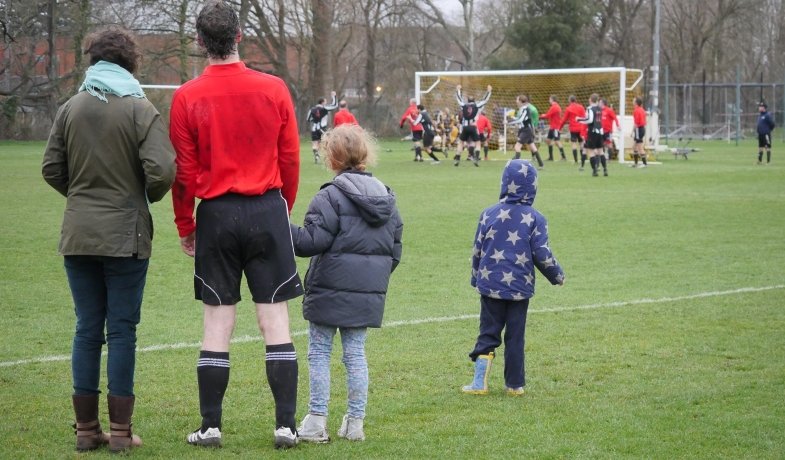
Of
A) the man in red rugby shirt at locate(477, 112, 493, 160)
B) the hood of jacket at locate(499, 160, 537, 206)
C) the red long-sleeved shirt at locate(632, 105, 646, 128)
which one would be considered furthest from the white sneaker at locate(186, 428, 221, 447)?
the man in red rugby shirt at locate(477, 112, 493, 160)

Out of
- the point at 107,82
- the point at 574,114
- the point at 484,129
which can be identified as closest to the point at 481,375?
the point at 107,82

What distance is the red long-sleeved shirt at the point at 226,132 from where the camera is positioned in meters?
4.61

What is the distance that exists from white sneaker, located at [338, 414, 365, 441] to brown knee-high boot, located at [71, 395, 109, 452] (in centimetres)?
115

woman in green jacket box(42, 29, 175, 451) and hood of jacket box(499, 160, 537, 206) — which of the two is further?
hood of jacket box(499, 160, 537, 206)

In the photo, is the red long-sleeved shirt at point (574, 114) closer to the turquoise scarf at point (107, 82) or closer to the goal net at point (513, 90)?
the goal net at point (513, 90)

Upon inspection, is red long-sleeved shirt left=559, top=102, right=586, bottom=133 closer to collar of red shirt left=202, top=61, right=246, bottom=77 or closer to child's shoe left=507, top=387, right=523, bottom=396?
child's shoe left=507, top=387, right=523, bottom=396

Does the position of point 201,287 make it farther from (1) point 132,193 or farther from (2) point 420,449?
(2) point 420,449

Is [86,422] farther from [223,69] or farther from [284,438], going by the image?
[223,69]

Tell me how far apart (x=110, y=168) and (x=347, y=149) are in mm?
1108

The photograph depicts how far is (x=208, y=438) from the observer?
15.8ft

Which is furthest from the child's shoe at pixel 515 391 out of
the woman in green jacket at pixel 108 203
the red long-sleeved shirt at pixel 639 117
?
the red long-sleeved shirt at pixel 639 117

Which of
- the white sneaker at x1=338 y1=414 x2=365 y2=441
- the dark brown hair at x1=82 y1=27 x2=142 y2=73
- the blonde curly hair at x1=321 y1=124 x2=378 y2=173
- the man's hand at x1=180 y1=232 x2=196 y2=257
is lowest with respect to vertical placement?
the white sneaker at x1=338 y1=414 x2=365 y2=441

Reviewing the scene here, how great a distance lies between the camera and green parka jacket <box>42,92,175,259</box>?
4.57 meters

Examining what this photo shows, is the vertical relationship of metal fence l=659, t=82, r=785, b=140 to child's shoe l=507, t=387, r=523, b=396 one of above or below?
above
